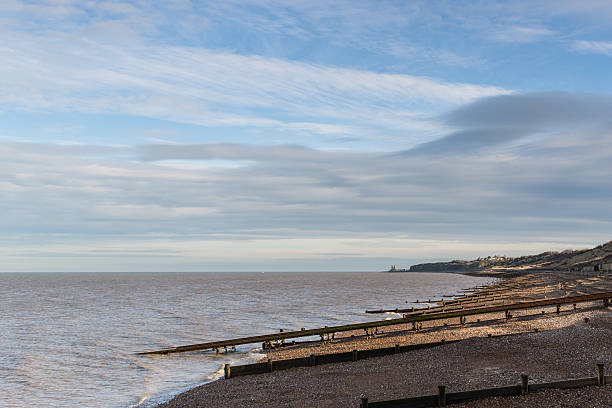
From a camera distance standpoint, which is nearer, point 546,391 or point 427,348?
point 546,391

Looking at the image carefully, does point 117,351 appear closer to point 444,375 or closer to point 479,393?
point 444,375

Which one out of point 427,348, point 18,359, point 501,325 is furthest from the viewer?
point 501,325

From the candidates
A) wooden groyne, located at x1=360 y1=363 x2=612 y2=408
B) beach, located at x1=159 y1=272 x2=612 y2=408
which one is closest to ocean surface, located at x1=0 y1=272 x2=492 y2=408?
beach, located at x1=159 y1=272 x2=612 y2=408

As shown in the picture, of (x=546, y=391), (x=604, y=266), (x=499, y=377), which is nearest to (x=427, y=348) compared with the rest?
(x=499, y=377)

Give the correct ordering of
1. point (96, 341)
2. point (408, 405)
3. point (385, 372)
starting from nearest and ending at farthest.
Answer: point (408, 405) < point (385, 372) < point (96, 341)

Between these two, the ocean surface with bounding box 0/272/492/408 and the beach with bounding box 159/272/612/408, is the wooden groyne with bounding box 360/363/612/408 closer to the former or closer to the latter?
the beach with bounding box 159/272/612/408

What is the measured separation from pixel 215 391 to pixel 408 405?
11056 mm

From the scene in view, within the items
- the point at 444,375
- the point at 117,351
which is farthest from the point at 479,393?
the point at 117,351

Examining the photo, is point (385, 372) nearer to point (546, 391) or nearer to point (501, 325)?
Answer: point (546, 391)

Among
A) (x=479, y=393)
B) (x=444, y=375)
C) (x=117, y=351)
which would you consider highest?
(x=479, y=393)

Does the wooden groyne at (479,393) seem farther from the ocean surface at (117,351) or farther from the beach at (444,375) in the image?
the ocean surface at (117,351)

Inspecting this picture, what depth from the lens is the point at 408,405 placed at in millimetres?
16906

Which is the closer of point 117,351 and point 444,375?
point 444,375

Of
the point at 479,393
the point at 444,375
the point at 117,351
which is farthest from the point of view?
the point at 117,351
